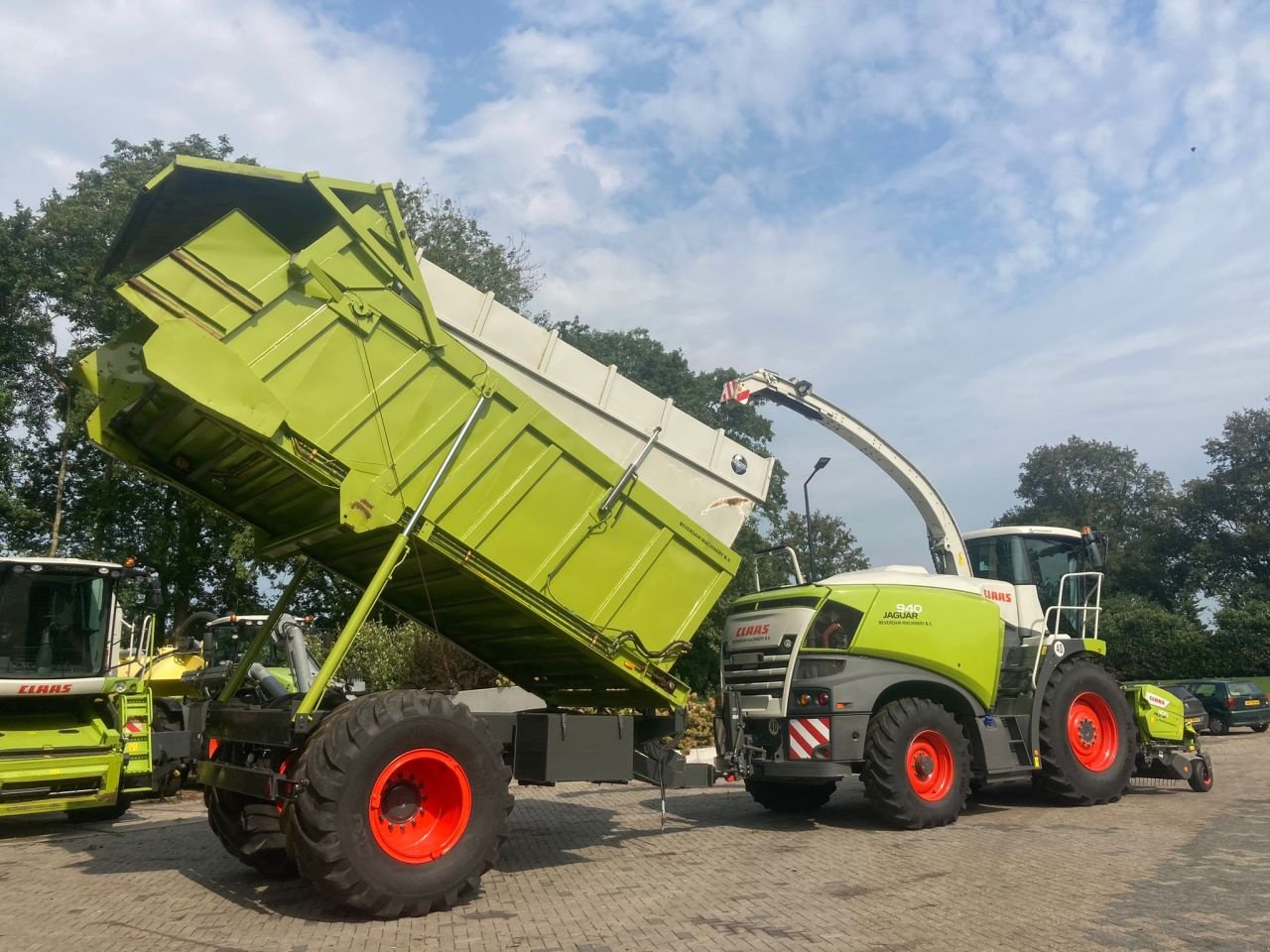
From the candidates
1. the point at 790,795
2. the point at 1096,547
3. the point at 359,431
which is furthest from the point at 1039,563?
the point at 359,431

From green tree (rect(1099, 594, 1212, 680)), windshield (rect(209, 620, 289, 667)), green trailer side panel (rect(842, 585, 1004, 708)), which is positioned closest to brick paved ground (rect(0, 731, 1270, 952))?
green trailer side panel (rect(842, 585, 1004, 708))

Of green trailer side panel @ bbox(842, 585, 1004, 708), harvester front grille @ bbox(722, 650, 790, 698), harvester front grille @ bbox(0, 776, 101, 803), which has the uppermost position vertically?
green trailer side panel @ bbox(842, 585, 1004, 708)

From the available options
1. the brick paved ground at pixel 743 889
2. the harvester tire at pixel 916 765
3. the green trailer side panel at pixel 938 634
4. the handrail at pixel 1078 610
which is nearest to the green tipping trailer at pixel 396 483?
the brick paved ground at pixel 743 889

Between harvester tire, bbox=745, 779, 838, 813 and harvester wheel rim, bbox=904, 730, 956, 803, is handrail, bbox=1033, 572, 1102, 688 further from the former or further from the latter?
harvester tire, bbox=745, 779, 838, 813

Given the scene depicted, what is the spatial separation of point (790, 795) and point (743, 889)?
12.5 feet

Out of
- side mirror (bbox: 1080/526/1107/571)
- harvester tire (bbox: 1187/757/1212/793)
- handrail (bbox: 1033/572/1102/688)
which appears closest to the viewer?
handrail (bbox: 1033/572/1102/688)

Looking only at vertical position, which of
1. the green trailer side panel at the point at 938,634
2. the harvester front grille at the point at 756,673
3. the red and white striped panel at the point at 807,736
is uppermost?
the green trailer side panel at the point at 938,634

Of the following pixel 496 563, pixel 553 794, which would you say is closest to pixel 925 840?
pixel 496 563

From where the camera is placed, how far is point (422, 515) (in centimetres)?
662

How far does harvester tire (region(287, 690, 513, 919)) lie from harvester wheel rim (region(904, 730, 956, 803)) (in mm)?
4260

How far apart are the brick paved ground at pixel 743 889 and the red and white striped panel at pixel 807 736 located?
0.74 meters

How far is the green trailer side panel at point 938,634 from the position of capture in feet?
30.1

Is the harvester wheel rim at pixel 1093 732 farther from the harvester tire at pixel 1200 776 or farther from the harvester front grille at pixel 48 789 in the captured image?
the harvester front grille at pixel 48 789

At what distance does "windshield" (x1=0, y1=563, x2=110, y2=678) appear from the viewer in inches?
390
